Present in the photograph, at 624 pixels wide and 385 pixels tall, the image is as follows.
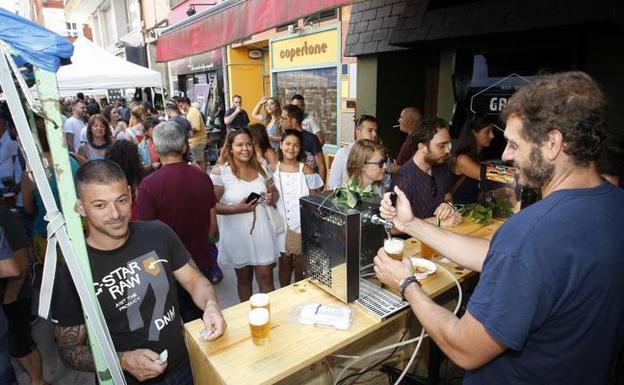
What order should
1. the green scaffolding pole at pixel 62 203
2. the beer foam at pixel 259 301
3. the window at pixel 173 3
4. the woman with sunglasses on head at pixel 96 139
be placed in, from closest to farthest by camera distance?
the green scaffolding pole at pixel 62 203 < the beer foam at pixel 259 301 < the woman with sunglasses on head at pixel 96 139 < the window at pixel 173 3

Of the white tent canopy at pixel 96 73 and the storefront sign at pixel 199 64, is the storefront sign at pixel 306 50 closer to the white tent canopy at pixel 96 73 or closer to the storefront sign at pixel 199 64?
the white tent canopy at pixel 96 73

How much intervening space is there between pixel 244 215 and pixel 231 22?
7.23 feet

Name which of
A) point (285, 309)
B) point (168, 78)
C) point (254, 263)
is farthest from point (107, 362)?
point (168, 78)

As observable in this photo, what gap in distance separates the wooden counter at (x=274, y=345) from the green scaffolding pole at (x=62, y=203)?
0.37 meters

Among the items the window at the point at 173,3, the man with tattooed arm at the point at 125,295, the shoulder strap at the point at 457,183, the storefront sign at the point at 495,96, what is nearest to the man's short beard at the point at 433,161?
the shoulder strap at the point at 457,183

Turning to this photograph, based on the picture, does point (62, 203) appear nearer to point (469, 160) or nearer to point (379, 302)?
point (379, 302)

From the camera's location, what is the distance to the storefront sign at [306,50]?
6859 millimetres

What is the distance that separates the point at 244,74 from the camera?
407 inches

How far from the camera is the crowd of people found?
1160 millimetres

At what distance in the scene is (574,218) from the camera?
113 centimetres

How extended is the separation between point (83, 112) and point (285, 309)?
8.47m

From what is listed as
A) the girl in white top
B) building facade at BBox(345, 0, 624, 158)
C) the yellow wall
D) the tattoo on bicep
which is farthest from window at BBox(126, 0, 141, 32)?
the tattoo on bicep

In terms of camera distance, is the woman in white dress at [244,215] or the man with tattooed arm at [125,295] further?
the woman in white dress at [244,215]

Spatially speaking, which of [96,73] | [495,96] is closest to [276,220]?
[495,96]
